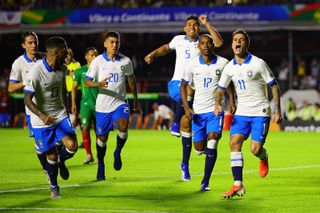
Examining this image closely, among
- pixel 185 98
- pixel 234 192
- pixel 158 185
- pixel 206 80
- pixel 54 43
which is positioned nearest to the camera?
pixel 54 43

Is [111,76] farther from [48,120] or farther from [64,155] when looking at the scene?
[48,120]

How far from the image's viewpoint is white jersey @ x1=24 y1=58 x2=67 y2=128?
42.5 feet

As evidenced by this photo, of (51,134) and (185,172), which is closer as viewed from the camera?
(51,134)

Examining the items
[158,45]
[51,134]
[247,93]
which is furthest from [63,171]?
[158,45]

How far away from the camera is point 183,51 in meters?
16.3

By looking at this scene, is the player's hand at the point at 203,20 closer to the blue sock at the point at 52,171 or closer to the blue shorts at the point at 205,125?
the blue shorts at the point at 205,125

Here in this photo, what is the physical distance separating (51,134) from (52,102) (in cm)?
44

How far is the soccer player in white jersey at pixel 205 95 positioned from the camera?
14336 mm

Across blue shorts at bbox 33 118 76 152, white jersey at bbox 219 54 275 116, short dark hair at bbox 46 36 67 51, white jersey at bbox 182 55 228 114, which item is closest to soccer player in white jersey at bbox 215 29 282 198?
white jersey at bbox 219 54 275 116

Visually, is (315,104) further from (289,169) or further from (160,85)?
(289,169)

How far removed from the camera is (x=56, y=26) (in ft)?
141

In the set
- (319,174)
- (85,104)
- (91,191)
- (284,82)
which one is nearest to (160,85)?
(284,82)

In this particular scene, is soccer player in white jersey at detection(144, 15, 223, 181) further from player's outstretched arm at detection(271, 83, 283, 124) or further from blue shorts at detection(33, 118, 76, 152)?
blue shorts at detection(33, 118, 76, 152)

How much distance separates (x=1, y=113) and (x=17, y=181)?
74.6 feet
